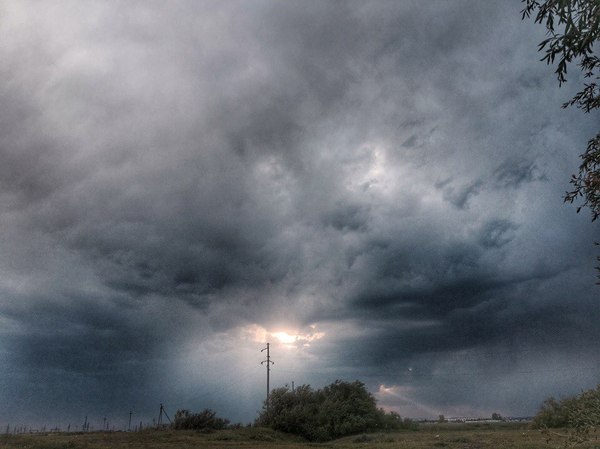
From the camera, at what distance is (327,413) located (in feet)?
239

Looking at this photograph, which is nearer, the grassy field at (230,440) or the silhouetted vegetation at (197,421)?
the grassy field at (230,440)

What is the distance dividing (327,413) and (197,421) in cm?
2089

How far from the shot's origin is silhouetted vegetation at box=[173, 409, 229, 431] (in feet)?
218

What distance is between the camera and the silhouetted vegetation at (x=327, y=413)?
233ft

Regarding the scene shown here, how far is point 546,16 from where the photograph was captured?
1379 centimetres

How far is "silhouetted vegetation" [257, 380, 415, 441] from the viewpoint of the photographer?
7088cm

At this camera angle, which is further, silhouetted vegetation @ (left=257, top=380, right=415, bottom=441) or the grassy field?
silhouetted vegetation @ (left=257, top=380, right=415, bottom=441)

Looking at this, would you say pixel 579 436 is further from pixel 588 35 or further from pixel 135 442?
pixel 135 442

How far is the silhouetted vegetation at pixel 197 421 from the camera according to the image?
66.4 metres

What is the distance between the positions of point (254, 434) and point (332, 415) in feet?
54.7

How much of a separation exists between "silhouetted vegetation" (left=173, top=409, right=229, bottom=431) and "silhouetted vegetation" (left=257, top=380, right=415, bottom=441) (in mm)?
9803

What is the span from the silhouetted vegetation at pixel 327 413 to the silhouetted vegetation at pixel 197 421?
32.2 ft

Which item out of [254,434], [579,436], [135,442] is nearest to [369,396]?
[254,434]

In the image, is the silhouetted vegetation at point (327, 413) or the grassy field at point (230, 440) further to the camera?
the silhouetted vegetation at point (327, 413)
